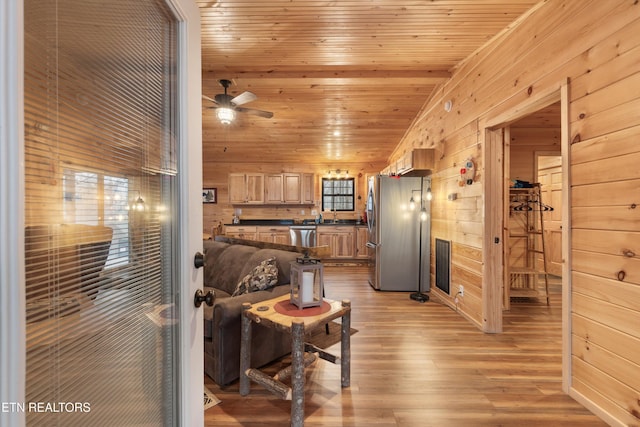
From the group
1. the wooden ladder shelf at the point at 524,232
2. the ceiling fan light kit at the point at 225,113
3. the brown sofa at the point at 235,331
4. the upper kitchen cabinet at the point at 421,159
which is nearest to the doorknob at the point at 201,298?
the brown sofa at the point at 235,331

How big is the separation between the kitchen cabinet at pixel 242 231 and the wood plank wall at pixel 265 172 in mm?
613

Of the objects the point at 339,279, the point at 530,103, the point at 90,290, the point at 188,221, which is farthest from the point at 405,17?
the point at 339,279

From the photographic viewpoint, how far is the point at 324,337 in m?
2.45

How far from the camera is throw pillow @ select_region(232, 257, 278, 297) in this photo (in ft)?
7.49

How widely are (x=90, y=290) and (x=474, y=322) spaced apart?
3.35 m

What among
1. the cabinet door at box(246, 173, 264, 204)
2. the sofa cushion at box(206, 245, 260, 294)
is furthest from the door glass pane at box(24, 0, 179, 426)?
the cabinet door at box(246, 173, 264, 204)

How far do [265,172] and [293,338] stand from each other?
563cm

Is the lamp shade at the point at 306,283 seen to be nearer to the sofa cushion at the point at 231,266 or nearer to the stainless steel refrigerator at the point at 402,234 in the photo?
the sofa cushion at the point at 231,266

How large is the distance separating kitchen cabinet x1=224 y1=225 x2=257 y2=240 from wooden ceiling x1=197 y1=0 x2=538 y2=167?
1.85m

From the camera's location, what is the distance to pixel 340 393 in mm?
1896

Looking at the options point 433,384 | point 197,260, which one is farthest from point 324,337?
point 197,260

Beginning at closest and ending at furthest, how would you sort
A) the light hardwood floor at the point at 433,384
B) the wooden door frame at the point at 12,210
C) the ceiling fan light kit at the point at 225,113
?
the wooden door frame at the point at 12,210 → the light hardwood floor at the point at 433,384 → the ceiling fan light kit at the point at 225,113

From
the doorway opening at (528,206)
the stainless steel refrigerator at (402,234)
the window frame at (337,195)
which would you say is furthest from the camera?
the window frame at (337,195)

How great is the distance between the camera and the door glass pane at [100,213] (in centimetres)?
55
